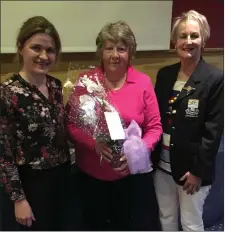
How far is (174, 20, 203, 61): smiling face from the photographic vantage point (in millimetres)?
1435

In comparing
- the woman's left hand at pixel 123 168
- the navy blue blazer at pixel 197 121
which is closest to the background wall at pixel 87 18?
the navy blue blazer at pixel 197 121

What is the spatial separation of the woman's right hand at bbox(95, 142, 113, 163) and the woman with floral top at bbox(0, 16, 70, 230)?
0.16 m

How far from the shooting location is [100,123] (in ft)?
4.47

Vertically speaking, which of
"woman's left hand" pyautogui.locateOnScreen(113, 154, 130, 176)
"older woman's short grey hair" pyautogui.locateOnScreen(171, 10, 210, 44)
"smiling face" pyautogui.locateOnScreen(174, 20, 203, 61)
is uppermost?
"older woman's short grey hair" pyautogui.locateOnScreen(171, 10, 210, 44)

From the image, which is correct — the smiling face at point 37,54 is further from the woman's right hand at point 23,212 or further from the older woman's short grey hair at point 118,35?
the woman's right hand at point 23,212

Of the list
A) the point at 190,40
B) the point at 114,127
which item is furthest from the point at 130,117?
the point at 190,40

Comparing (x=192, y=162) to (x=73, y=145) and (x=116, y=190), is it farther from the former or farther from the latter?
(x=73, y=145)

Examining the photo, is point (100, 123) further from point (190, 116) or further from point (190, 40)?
point (190, 40)

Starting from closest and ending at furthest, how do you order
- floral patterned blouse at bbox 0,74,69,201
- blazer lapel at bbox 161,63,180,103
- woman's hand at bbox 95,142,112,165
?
floral patterned blouse at bbox 0,74,69,201
woman's hand at bbox 95,142,112,165
blazer lapel at bbox 161,63,180,103

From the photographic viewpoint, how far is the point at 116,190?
4.98 feet

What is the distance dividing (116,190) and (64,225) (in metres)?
0.32

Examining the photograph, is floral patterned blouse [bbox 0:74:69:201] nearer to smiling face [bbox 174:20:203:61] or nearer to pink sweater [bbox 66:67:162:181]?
pink sweater [bbox 66:67:162:181]

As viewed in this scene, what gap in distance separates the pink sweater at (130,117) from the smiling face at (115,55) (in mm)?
86

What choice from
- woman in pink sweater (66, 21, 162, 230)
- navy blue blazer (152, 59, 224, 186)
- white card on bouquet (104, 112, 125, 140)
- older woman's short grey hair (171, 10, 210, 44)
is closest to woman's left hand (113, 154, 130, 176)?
woman in pink sweater (66, 21, 162, 230)
